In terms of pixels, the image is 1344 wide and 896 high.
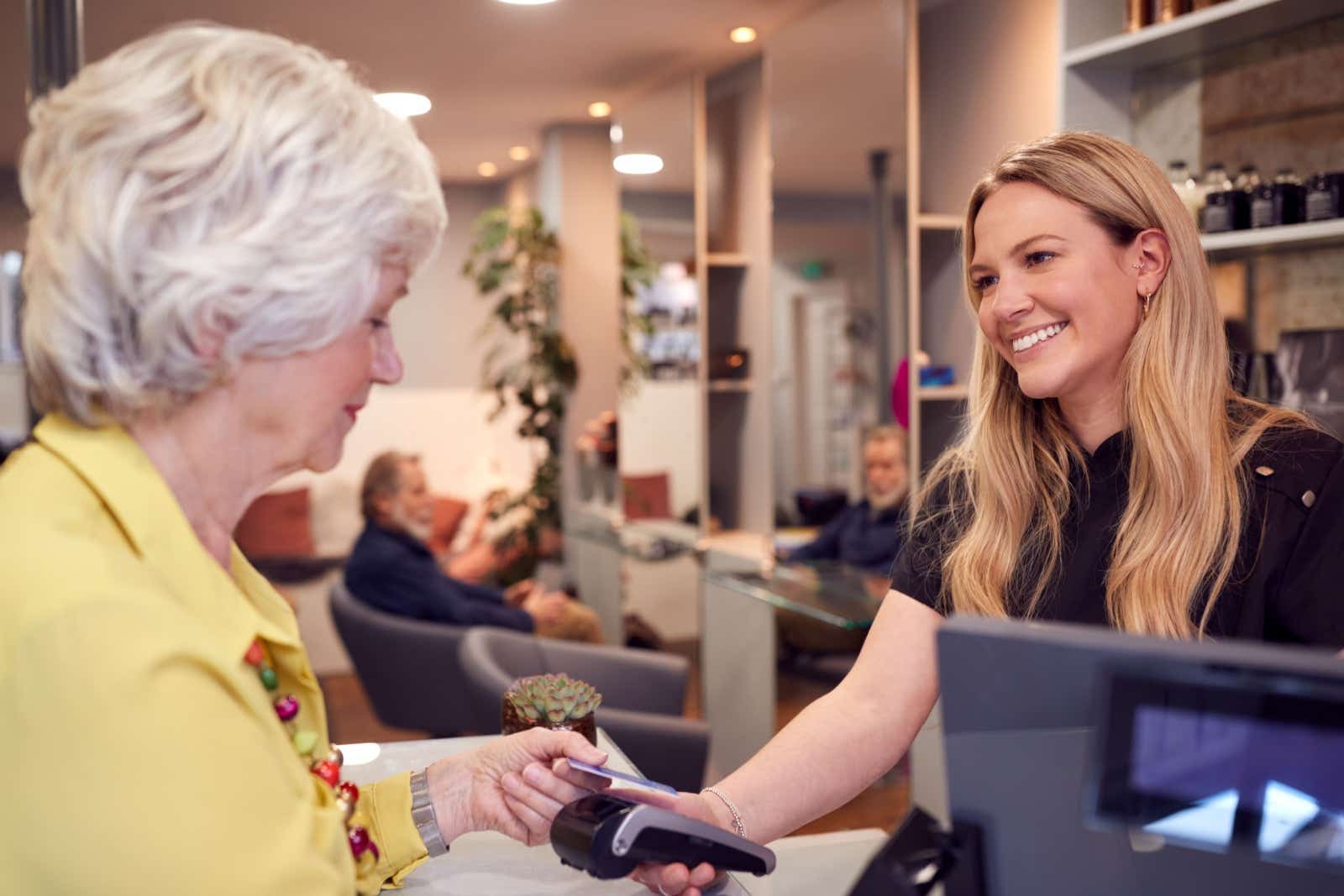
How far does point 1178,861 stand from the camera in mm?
698

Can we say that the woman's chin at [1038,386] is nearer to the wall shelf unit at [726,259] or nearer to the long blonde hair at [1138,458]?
the long blonde hair at [1138,458]

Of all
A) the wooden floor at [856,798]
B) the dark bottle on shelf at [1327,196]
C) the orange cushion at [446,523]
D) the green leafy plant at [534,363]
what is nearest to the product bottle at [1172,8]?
the dark bottle on shelf at [1327,196]

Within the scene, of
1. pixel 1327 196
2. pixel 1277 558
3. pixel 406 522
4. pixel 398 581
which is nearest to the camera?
pixel 1277 558

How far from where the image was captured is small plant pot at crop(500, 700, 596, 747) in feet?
5.02

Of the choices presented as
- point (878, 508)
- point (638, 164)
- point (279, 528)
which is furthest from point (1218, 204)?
point (279, 528)

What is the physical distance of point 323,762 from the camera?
1.08m

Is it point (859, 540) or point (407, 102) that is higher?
point (407, 102)

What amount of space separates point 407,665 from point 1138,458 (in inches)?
124

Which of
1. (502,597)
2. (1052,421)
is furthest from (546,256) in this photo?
(1052,421)

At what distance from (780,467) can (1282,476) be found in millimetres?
3271

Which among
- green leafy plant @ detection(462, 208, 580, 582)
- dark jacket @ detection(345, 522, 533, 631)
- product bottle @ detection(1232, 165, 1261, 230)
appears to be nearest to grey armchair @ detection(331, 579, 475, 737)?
dark jacket @ detection(345, 522, 533, 631)

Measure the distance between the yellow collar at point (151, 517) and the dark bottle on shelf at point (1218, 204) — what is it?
7.78ft

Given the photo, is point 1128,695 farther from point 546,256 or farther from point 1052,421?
point 546,256

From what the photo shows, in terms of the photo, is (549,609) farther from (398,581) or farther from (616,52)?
(616,52)
